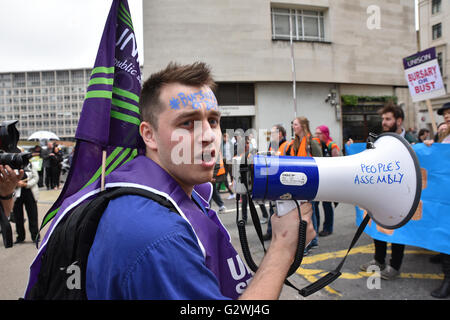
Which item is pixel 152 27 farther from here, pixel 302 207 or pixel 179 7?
pixel 302 207

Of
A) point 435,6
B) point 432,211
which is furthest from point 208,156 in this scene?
point 435,6

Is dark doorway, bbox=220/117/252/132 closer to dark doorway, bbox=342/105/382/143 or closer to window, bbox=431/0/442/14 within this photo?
dark doorway, bbox=342/105/382/143

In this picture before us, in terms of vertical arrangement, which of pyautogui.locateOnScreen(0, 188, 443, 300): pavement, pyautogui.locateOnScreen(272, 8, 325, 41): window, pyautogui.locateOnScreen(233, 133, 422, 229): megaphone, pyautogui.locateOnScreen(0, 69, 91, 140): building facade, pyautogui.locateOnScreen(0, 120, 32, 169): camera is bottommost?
pyautogui.locateOnScreen(0, 188, 443, 300): pavement

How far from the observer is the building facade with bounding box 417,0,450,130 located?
1083 inches

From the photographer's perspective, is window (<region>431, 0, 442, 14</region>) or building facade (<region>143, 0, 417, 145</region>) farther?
window (<region>431, 0, 442, 14</region>)

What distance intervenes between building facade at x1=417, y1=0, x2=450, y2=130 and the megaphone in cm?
3045

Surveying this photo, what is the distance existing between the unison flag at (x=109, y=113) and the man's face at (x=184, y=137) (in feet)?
0.97

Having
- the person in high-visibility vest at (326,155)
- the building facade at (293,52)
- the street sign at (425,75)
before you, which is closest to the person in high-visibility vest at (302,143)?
the person in high-visibility vest at (326,155)

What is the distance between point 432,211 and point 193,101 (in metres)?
3.25

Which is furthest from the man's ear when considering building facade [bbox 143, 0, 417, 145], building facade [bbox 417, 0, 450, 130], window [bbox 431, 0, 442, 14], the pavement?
window [bbox 431, 0, 442, 14]

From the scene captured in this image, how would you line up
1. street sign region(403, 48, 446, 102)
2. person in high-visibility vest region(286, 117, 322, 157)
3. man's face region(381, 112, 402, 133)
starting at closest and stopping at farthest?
man's face region(381, 112, 402, 133)
person in high-visibility vest region(286, 117, 322, 157)
street sign region(403, 48, 446, 102)
